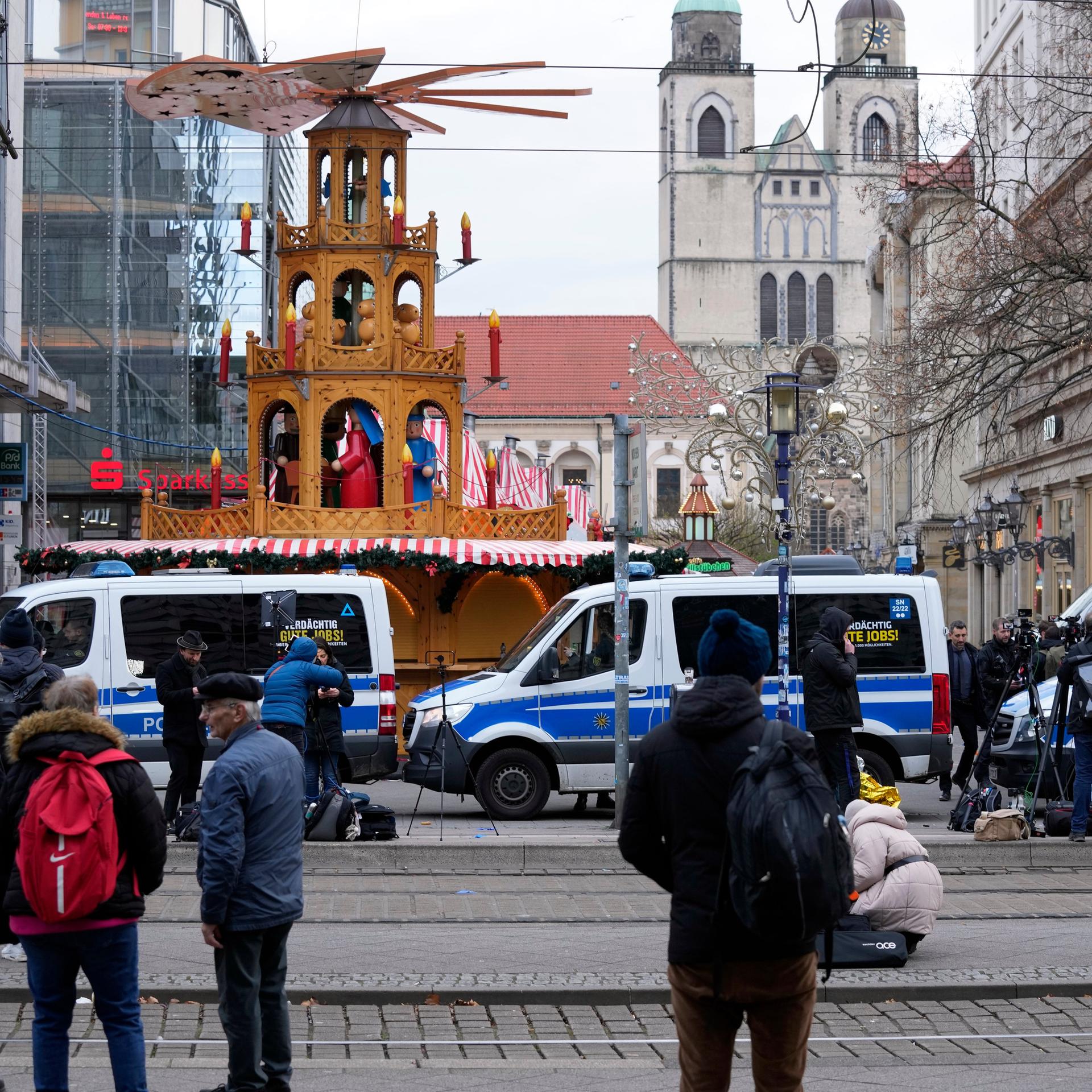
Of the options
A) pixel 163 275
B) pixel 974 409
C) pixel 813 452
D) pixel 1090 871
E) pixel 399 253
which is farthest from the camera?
pixel 163 275

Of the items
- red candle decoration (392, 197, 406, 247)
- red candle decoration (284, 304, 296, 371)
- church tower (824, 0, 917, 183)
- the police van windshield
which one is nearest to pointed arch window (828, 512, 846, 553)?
church tower (824, 0, 917, 183)

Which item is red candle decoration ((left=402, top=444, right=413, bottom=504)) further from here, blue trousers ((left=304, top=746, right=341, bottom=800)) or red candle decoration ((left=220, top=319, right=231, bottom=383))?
blue trousers ((left=304, top=746, right=341, bottom=800))

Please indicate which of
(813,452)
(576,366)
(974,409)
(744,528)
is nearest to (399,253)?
(974,409)

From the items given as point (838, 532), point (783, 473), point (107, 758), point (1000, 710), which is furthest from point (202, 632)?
point (838, 532)

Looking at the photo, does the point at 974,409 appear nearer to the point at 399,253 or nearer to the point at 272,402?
the point at 399,253

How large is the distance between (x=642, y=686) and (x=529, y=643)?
111 centimetres

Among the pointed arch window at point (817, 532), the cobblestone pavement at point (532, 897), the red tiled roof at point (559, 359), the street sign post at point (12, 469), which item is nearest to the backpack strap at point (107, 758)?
the cobblestone pavement at point (532, 897)

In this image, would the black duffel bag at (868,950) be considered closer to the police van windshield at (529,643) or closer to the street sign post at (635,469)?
the street sign post at (635,469)

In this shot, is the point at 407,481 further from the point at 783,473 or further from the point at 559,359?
the point at 559,359

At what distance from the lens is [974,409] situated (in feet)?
78.0

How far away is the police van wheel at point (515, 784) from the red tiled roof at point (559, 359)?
73820 mm

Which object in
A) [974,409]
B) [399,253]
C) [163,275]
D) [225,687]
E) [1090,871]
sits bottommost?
[1090,871]

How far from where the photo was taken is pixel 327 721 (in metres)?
15.0

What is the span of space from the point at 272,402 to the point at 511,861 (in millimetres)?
13626
